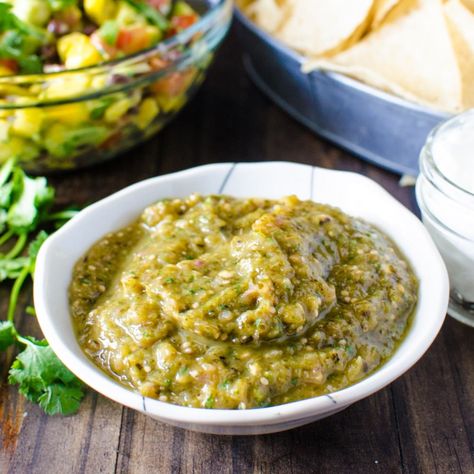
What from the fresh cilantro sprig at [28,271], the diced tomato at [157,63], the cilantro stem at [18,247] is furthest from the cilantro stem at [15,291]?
the diced tomato at [157,63]

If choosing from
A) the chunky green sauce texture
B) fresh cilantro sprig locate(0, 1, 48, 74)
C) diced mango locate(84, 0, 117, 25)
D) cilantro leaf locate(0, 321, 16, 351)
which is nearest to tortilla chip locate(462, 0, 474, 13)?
the chunky green sauce texture

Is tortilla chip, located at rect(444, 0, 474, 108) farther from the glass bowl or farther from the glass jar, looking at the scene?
the glass bowl

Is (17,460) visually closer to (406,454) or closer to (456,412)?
(406,454)

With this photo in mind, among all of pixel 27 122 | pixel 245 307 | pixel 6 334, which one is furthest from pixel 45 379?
pixel 27 122

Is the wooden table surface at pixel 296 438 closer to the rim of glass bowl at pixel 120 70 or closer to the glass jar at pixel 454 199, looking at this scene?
the glass jar at pixel 454 199

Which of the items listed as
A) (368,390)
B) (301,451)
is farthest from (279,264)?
(301,451)

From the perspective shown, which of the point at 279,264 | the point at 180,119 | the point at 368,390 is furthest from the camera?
the point at 180,119
